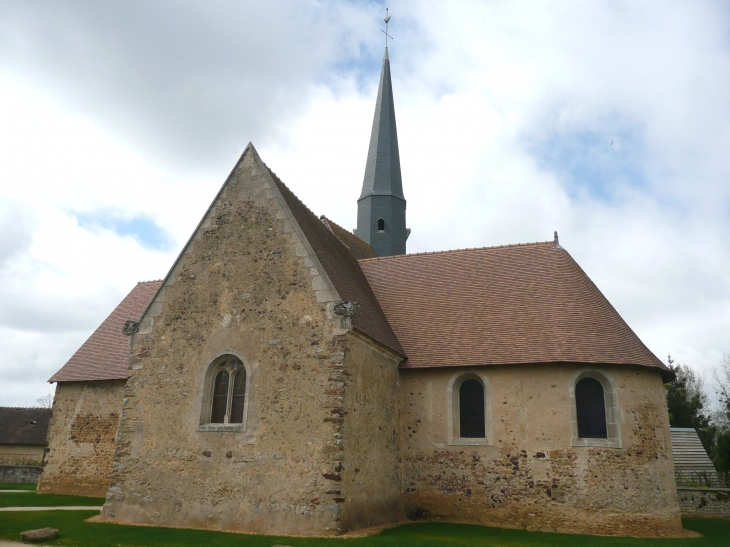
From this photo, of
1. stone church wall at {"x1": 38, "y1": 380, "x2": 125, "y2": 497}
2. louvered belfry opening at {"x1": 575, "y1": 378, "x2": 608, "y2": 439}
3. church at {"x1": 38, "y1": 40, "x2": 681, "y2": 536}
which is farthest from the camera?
stone church wall at {"x1": 38, "y1": 380, "x2": 125, "y2": 497}

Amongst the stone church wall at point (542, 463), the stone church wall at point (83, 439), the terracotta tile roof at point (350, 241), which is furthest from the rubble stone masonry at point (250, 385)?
the terracotta tile roof at point (350, 241)

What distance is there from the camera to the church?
12516 mm

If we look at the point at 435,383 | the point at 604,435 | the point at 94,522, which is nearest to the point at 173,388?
the point at 94,522

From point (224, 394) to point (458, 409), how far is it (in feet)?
19.1

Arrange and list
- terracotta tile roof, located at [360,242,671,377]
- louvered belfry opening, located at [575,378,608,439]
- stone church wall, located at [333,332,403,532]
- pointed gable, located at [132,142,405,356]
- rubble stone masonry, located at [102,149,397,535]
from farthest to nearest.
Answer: terracotta tile roof, located at [360,242,671,377] < louvered belfry opening, located at [575,378,608,439] < pointed gable, located at [132,142,405,356] < stone church wall, located at [333,332,403,532] < rubble stone masonry, located at [102,149,397,535]

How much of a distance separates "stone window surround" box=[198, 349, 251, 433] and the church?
4 cm

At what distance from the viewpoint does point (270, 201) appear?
1449cm

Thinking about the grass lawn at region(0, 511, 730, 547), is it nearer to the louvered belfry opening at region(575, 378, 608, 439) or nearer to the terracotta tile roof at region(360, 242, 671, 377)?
the louvered belfry opening at region(575, 378, 608, 439)

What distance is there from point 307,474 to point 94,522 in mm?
4948

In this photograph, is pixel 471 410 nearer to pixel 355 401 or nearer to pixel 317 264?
pixel 355 401

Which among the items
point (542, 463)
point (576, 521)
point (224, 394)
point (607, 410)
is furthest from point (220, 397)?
Answer: point (607, 410)

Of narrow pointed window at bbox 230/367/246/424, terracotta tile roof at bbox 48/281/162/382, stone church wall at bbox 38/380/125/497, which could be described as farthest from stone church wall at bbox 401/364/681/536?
terracotta tile roof at bbox 48/281/162/382

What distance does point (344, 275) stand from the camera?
15.5m

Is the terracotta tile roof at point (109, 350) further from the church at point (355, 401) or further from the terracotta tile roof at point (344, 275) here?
the terracotta tile roof at point (344, 275)
